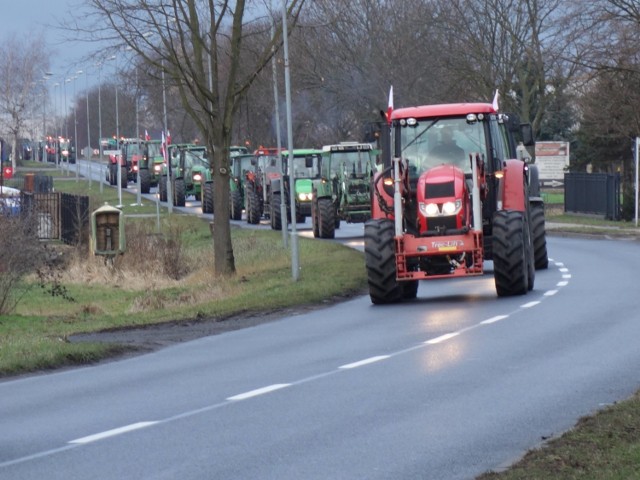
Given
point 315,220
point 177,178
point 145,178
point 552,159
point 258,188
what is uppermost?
point 552,159

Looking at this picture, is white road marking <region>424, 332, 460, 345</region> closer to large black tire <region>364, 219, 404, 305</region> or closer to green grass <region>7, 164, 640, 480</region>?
green grass <region>7, 164, 640, 480</region>

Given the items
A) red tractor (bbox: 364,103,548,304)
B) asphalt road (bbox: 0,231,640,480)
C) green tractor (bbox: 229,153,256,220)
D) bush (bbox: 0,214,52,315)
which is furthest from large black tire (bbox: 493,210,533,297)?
green tractor (bbox: 229,153,256,220)

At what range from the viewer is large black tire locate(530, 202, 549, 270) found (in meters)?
29.0

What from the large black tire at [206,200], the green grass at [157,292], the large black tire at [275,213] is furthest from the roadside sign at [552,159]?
the green grass at [157,292]

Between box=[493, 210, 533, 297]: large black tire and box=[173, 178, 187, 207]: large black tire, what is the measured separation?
47.5 m

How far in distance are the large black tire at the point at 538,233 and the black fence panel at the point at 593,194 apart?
2426 cm

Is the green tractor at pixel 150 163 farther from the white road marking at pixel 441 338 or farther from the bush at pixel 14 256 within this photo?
the white road marking at pixel 441 338

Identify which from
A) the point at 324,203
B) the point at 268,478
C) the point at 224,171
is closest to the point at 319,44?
the point at 324,203

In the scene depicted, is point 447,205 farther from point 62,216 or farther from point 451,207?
point 62,216

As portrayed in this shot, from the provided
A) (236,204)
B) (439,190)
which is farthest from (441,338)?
(236,204)

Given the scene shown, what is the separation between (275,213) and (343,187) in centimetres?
666

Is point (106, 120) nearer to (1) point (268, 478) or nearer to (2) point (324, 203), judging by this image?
(2) point (324, 203)

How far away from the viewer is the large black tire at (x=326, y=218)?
144 ft

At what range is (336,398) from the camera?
504 inches
